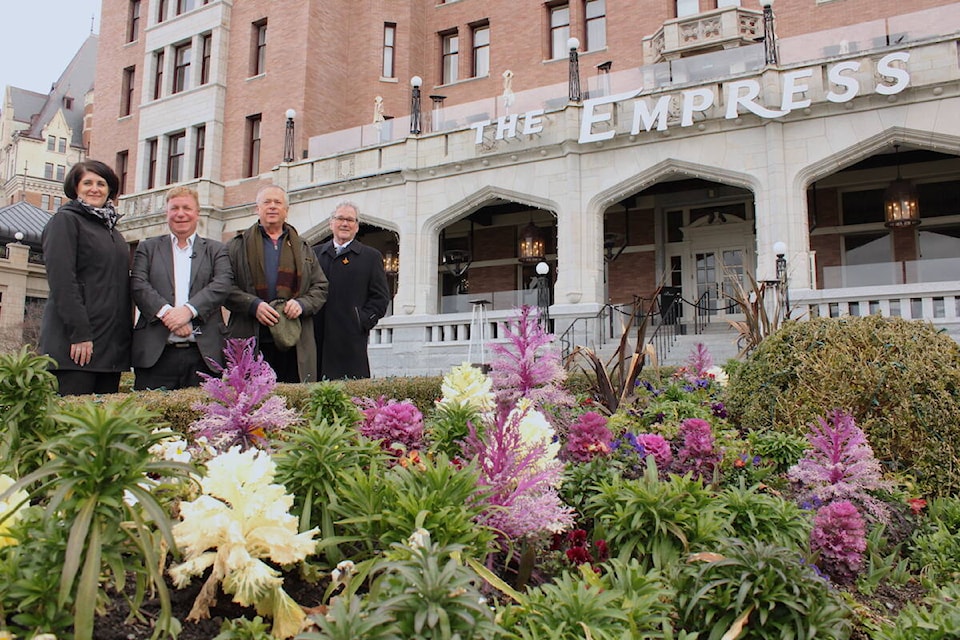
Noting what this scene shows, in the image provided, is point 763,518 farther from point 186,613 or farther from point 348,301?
point 348,301

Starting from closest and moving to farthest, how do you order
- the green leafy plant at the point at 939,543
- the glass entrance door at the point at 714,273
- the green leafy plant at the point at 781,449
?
the green leafy plant at the point at 939,543 < the green leafy plant at the point at 781,449 < the glass entrance door at the point at 714,273

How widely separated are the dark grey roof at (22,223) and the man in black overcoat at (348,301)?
38.3 meters

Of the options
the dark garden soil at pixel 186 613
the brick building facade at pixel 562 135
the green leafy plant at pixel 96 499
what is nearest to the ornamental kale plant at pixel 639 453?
the dark garden soil at pixel 186 613

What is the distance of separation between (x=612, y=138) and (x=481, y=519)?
49.3 feet

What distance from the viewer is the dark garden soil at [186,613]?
1380 millimetres

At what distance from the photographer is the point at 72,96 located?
76.2 m

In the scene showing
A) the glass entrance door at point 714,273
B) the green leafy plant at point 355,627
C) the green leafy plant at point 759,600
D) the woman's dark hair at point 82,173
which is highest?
the glass entrance door at point 714,273

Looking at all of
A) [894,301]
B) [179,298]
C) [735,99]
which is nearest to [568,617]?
[179,298]

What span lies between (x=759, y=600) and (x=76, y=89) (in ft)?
305

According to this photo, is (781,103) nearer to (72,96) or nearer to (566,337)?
(566,337)

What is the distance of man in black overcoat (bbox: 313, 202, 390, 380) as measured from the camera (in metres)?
5.66

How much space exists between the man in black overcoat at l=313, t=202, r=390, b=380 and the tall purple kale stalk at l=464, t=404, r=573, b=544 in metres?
3.88

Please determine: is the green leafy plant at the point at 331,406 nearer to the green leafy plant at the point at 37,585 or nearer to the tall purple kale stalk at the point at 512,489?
the tall purple kale stalk at the point at 512,489

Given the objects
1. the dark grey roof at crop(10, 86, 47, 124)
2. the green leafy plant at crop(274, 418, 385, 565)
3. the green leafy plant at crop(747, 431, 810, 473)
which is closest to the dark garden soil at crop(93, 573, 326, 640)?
the green leafy plant at crop(274, 418, 385, 565)
